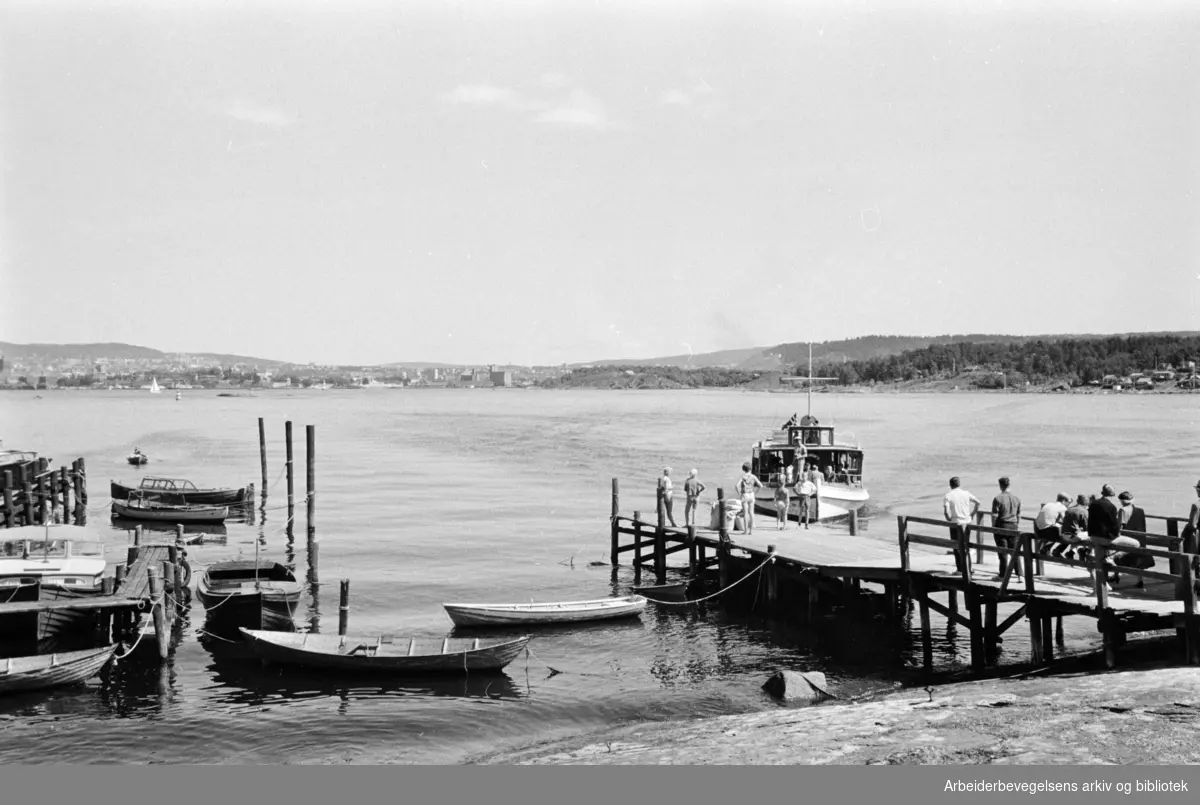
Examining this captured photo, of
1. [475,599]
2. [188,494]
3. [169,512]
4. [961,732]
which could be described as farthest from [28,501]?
[961,732]

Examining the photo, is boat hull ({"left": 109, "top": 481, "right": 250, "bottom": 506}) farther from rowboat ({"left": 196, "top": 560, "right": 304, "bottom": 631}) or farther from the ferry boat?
the ferry boat

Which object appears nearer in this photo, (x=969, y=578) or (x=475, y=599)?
(x=969, y=578)

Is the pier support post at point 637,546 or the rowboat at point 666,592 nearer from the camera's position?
the rowboat at point 666,592

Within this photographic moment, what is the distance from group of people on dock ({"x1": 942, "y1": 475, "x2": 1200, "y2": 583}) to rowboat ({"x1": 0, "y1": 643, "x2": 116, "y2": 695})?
17.2 m

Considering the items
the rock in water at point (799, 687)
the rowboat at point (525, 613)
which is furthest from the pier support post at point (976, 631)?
the rowboat at point (525, 613)

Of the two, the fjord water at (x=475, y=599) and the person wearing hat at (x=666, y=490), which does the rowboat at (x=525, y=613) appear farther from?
the person wearing hat at (x=666, y=490)

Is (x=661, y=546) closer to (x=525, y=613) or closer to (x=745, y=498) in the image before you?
(x=745, y=498)

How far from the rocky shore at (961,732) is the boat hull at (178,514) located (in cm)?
3564

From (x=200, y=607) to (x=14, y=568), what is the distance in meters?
5.38

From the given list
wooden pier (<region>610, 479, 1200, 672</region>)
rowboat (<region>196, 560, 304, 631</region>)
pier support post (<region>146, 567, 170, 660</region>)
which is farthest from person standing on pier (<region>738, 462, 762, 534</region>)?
pier support post (<region>146, 567, 170, 660</region>)

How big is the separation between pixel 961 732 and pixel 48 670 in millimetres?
16425

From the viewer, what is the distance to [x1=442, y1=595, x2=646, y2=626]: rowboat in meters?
24.9

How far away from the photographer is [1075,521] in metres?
18.4

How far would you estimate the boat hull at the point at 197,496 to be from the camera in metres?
49.8
